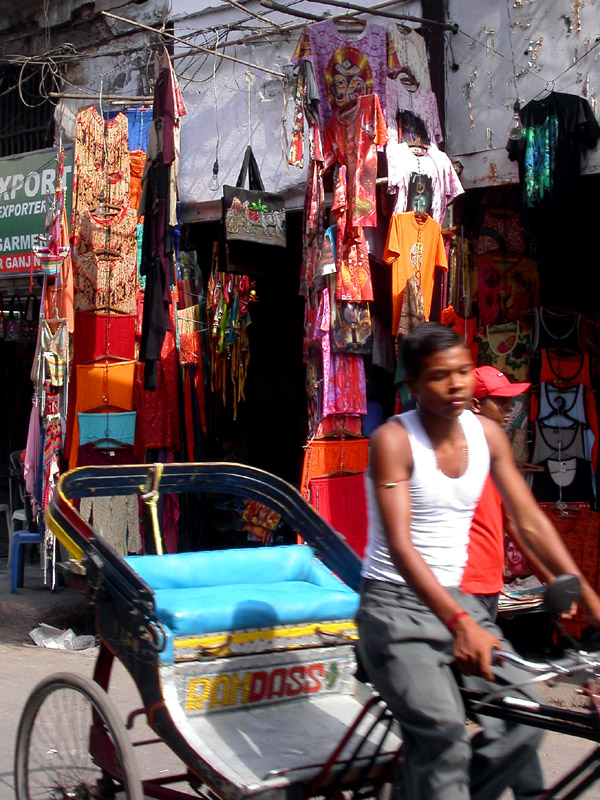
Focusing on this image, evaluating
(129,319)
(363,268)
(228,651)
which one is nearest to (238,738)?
(228,651)

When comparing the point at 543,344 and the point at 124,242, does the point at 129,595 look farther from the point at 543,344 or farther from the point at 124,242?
the point at 124,242

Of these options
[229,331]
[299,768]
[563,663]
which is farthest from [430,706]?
[229,331]

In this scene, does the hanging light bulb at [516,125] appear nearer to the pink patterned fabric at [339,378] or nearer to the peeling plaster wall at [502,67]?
the peeling plaster wall at [502,67]

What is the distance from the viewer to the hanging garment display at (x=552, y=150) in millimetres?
5742

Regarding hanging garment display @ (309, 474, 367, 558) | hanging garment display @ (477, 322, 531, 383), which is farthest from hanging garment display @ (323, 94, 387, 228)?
hanging garment display @ (309, 474, 367, 558)

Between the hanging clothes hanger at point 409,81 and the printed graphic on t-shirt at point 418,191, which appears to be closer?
the printed graphic on t-shirt at point 418,191

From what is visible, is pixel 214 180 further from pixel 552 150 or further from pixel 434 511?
pixel 434 511

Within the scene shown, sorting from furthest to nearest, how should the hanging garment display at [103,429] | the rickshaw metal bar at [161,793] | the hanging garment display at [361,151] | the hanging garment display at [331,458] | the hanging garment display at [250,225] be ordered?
1. the hanging garment display at [103,429]
2. the hanging garment display at [250,225]
3. the hanging garment display at [331,458]
4. the hanging garment display at [361,151]
5. the rickshaw metal bar at [161,793]

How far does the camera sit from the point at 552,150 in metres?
5.79

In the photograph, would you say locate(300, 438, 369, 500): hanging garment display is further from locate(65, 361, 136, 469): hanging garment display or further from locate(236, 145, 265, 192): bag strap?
locate(236, 145, 265, 192): bag strap

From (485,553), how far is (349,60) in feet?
13.2

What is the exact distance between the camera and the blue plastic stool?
25.7 feet

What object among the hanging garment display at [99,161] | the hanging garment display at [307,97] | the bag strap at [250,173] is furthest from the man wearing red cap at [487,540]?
the hanging garment display at [99,161]

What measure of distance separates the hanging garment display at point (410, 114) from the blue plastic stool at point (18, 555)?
4399 millimetres
